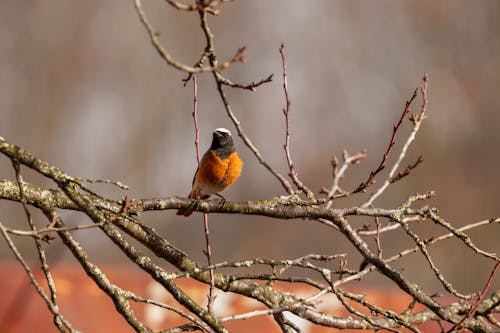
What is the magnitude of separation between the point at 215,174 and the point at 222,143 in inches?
12.8

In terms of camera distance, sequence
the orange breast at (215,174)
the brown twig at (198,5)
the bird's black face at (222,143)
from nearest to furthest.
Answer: the brown twig at (198,5), the orange breast at (215,174), the bird's black face at (222,143)

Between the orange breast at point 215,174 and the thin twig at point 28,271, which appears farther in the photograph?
the orange breast at point 215,174

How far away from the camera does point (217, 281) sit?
12.2ft

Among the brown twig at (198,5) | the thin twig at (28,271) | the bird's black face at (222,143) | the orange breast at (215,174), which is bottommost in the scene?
the thin twig at (28,271)

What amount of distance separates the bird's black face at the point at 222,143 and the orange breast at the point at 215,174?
0.18 feet

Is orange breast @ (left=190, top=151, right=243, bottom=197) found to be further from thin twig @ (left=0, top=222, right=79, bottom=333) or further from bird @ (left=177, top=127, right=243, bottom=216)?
thin twig @ (left=0, top=222, right=79, bottom=333)

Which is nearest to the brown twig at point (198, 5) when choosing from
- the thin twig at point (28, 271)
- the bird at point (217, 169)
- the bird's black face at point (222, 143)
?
the thin twig at point (28, 271)

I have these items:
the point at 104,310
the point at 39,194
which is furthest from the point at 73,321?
the point at 39,194

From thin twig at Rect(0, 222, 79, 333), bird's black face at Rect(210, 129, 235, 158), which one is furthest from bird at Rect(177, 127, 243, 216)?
thin twig at Rect(0, 222, 79, 333)

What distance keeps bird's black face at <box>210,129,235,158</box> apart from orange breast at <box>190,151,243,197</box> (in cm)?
5

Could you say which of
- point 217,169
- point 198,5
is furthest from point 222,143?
point 198,5

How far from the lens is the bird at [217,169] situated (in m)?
5.49

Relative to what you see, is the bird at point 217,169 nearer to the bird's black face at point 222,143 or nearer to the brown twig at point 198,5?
the bird's black face at point 222,143

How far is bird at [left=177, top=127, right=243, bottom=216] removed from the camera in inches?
216
